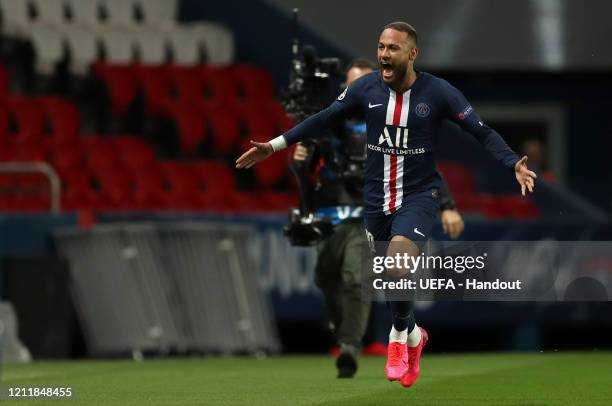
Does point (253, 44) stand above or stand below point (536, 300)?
above

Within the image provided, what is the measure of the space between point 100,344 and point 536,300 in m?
4.61

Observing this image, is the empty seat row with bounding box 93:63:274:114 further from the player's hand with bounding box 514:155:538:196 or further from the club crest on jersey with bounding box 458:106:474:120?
the player's hand with bounding box 514:155:538:196

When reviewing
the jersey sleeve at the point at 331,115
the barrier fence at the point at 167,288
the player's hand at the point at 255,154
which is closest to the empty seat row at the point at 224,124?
the barrier fence at the point at 167,288

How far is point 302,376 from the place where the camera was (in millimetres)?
11352

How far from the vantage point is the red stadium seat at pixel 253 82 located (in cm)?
1903

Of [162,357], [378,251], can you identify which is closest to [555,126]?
[162,357]

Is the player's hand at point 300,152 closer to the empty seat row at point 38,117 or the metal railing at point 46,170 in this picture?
the metal railing at point 46,170

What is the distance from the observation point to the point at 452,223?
10.2 meters

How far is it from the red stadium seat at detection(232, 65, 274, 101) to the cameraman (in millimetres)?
7853

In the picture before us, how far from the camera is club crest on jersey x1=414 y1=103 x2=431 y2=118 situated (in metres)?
8.93

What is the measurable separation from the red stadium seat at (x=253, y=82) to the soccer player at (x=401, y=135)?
9925 mm

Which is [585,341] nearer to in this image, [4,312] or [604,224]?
[604,224]
